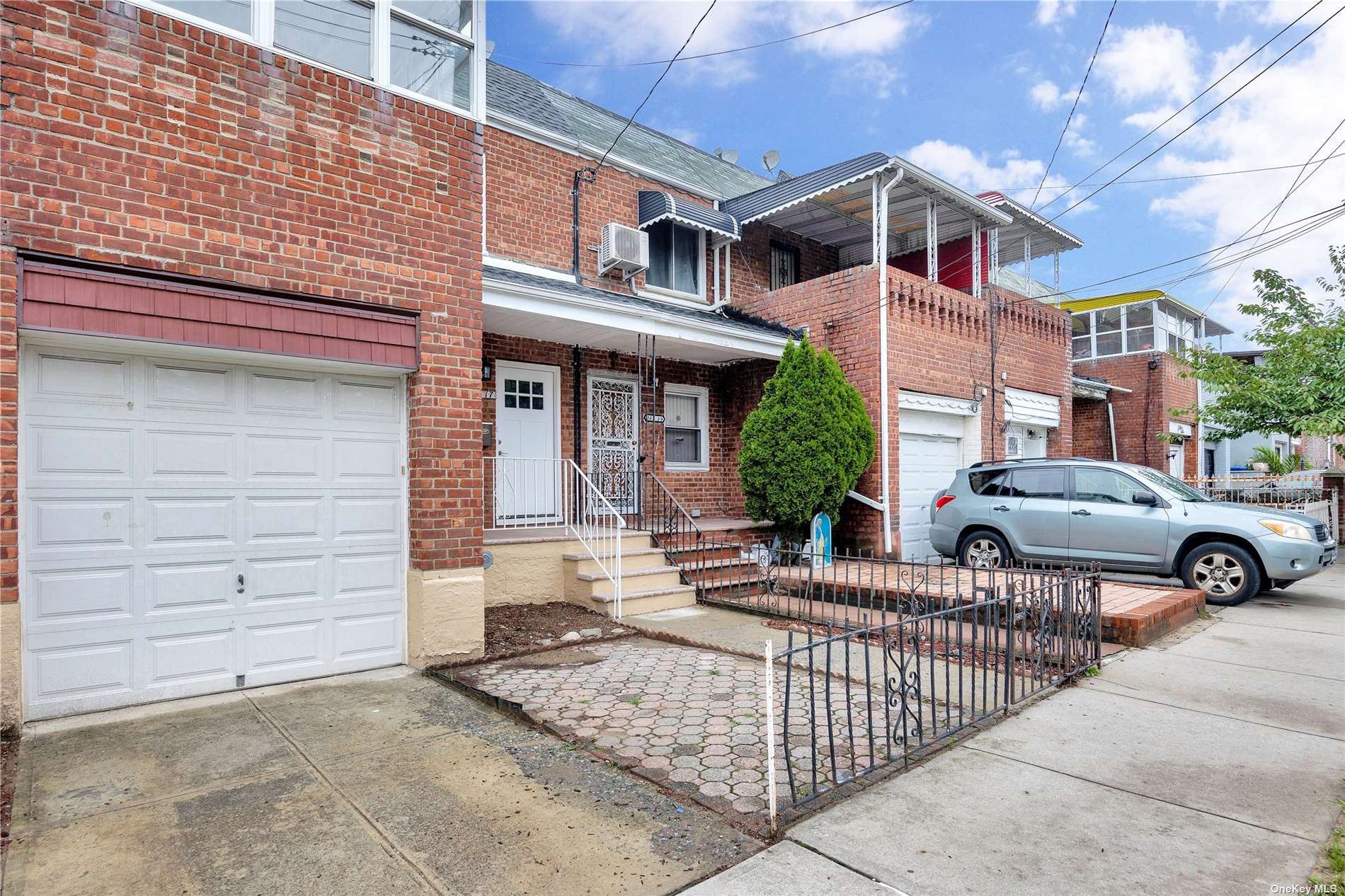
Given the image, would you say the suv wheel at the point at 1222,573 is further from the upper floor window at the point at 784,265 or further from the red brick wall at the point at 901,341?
the upper floor window at the point at 784,265

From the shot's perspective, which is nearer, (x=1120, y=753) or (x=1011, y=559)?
(x=1120, y=753)

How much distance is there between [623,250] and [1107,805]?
9374 mm

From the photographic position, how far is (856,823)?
10.8ft

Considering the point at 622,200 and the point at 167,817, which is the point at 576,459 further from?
the point at 167,817

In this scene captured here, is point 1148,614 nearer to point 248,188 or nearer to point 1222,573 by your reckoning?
point 1222,573

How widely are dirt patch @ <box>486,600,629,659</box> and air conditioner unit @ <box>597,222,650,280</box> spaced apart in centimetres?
544

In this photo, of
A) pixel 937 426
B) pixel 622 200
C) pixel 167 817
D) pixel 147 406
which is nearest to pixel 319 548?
pixel 147 406

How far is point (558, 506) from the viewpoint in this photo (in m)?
10.1

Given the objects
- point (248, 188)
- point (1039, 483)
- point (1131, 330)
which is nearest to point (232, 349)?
point (248, 188)

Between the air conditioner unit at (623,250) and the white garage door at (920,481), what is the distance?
4962mm

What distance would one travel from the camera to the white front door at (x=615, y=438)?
35.7 feet

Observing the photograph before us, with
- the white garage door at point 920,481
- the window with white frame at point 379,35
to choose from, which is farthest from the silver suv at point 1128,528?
the window with white frame at point 379,35

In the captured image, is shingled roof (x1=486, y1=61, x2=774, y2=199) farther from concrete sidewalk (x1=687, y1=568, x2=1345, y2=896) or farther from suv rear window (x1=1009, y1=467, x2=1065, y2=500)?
concrete sidewalk (x1=687, y1=568, x2=1345, y2=896)

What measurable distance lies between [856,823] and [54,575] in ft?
16.5
